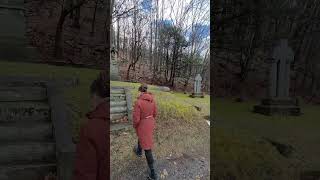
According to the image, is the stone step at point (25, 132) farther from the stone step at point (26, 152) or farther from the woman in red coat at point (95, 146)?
the woman in red coat at point (95, 146)

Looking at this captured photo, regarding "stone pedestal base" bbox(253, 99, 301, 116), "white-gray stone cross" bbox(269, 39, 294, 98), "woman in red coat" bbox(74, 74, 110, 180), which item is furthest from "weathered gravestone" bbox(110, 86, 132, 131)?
"white-gray stone cross" bbox(269, 39, 294, 98)

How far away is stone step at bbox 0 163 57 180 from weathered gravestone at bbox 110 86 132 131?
0.82 metres

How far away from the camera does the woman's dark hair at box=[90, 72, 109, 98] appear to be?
5.27m

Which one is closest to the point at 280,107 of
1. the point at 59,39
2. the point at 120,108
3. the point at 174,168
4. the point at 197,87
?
the point at 197,87

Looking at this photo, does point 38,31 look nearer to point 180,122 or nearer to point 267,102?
point 180,122

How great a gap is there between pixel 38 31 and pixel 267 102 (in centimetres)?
301

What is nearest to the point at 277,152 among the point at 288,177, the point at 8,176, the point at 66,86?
the point at 288,177

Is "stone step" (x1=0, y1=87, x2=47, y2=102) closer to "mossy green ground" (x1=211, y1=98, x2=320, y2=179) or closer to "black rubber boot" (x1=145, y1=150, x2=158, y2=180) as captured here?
"black rubber boot" (x1=145, y1=150, x2=158, y2=180)

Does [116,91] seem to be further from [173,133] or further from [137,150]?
[173,133]

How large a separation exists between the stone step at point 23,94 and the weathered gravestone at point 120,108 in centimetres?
84

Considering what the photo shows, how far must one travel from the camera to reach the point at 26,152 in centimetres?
484

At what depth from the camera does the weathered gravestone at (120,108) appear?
202 inches

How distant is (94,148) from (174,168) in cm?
113

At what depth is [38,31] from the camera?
5605 mm
